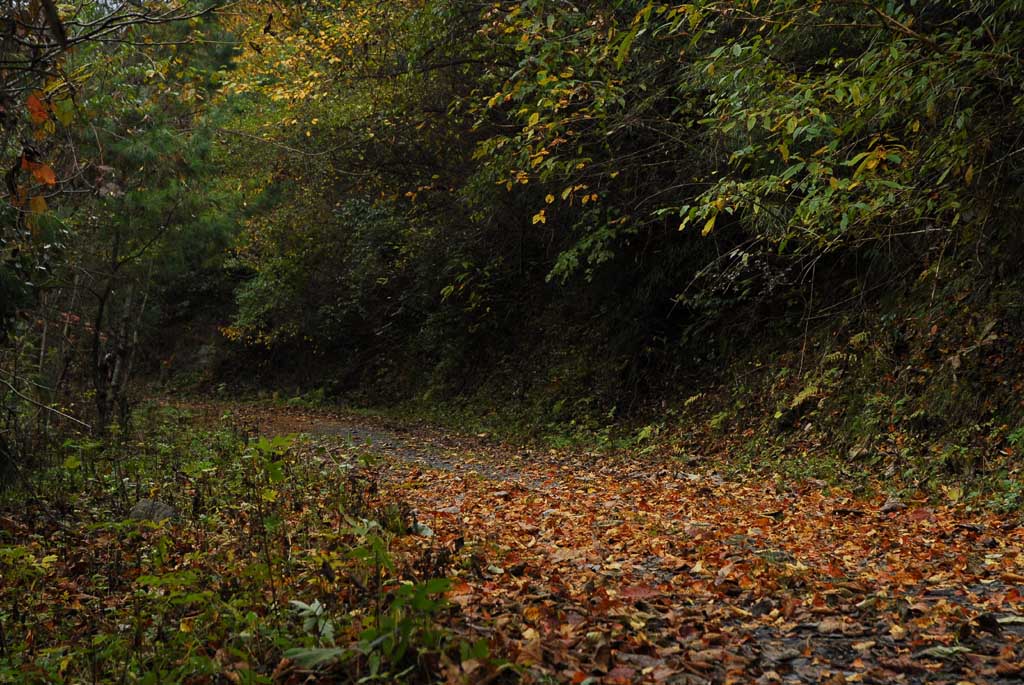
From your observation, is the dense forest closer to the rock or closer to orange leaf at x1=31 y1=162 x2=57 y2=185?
the rock

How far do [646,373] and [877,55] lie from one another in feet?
26.9

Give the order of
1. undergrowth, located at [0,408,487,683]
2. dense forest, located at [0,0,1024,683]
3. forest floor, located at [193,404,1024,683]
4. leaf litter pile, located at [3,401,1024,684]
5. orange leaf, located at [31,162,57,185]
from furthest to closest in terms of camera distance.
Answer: dense forest, located at [0,0,1024,683] → orange leaf, located at [31,162,57,185] → forest floor, located at [193,404,1024,683] → leaf litter pile, located at [3,401,1024,684] → undergrowth, located at [0,408,487,683]

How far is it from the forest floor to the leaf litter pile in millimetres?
14

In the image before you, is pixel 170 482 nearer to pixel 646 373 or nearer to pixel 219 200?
pixel 646 373

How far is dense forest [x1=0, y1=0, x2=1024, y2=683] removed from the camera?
4254 millimetres

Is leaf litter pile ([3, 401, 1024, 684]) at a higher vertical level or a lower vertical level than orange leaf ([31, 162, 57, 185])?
lower

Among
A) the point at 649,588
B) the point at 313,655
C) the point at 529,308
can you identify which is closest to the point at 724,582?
the point at 649,588

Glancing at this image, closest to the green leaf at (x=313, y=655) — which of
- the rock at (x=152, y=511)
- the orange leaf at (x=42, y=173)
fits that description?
the orange leaf at (x=42, y=173)

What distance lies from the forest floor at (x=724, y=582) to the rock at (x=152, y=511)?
188cm

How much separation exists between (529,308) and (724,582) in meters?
13.9

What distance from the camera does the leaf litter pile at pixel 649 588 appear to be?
355cm

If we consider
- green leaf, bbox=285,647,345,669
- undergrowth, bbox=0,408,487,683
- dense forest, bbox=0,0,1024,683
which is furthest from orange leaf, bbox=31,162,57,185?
green leaf, bbox=285,647,345,669

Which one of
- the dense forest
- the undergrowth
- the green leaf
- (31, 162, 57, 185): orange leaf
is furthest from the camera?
the dense forest

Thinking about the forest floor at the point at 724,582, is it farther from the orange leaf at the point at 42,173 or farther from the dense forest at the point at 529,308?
the orange leaf at the point at 42,173
